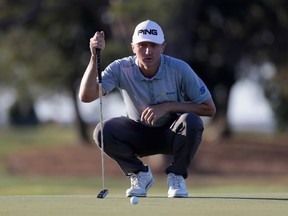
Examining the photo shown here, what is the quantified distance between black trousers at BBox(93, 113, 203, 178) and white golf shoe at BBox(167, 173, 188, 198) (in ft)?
0.18

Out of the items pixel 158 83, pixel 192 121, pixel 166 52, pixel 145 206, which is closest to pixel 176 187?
pixel 192 121

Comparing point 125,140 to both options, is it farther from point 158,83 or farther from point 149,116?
point 158,83

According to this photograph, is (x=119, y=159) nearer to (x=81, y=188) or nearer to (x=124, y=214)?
(x=124, y=214)

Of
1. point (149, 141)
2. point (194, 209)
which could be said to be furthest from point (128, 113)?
point (194, 209)

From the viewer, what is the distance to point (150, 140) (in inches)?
386

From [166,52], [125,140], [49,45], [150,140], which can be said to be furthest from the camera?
[49,45]

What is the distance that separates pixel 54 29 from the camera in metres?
37.3

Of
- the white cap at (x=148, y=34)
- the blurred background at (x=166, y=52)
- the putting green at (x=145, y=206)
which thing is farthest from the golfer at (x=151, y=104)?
the blurred background at (x=166, y=52)

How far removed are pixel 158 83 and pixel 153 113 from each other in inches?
13.7

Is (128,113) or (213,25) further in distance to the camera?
(213,25)

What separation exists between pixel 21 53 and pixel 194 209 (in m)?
31.6

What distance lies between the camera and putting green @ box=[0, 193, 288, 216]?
7467 millimetres

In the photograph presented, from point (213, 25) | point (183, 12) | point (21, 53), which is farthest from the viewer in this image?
point (21, 53)

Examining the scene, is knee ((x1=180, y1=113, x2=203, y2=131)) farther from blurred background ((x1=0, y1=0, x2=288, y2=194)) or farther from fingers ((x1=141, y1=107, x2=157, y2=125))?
blurred background ((x1=0, y1=0, x2=288, y2=194))
